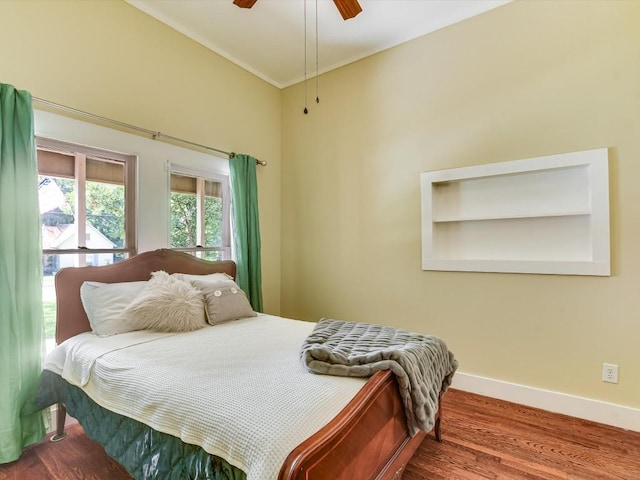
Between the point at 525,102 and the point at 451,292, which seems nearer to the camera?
the point at 525,102

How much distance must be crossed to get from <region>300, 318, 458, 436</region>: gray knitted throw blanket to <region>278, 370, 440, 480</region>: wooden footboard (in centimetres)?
5

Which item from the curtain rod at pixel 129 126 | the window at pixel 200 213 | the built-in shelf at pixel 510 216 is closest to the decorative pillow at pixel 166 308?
the window at pixel 200 213

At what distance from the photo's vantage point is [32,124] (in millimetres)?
1894

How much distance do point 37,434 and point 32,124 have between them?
186 cm

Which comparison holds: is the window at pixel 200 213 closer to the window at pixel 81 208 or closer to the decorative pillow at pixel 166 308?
the window at pixel 81 208

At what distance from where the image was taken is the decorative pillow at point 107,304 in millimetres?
1979

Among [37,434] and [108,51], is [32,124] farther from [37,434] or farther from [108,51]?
[37,434]

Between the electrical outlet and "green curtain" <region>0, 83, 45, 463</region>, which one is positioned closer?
"green curtain" <region>0, 83, 45, 463</region>

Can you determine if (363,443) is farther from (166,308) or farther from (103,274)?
(103,274)

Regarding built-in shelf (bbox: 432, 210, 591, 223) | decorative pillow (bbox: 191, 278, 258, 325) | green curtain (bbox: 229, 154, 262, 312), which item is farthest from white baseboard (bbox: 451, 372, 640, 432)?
green curtain (bbox: 229, 154, 262, 312)

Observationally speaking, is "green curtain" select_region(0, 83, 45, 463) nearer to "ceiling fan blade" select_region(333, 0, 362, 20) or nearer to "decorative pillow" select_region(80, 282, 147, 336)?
"decorative pillow" select_region(80, 282, 147, 336)

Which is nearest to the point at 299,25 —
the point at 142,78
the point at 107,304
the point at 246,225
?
the point at 142,78

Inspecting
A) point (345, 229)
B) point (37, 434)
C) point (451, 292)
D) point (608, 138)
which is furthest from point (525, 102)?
point (37, 434)

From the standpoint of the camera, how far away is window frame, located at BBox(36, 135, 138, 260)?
7.04 ft
